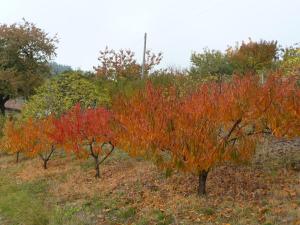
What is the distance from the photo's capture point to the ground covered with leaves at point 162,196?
30.9 feet

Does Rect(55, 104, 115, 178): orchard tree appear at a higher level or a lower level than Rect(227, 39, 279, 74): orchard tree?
lower

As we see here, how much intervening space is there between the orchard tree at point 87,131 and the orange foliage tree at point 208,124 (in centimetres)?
413

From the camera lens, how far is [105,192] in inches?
500

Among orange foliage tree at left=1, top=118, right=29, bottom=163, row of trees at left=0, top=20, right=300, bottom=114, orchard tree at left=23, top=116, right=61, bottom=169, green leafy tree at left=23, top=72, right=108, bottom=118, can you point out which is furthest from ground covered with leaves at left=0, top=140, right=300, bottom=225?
row of trees at left=0, top=20, right=300, bottom=114

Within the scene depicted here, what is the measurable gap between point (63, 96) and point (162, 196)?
15.2 m

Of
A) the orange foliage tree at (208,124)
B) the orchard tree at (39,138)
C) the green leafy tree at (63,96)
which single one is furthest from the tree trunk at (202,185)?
the green leafy tree at (63,96)

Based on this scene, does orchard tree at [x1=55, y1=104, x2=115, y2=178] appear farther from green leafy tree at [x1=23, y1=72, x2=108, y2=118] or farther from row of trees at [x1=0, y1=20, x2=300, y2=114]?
row of trees at [x1=0, y1=20, x2=300, y2=114]

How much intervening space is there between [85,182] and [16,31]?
94.4 feet

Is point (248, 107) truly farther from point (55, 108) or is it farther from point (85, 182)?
point (55, 108)

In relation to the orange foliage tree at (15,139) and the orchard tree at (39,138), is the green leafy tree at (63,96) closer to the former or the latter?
the orange foliage tree at (15,139)

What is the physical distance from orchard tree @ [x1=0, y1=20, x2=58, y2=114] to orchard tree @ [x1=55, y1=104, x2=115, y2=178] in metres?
23.9

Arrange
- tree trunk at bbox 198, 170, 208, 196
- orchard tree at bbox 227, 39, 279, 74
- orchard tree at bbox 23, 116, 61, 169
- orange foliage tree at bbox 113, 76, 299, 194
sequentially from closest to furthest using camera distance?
orange foliage tree at bbox 113, 76, 299, 194 < tree trunk at bbox 198, 170, 208, 196 < orchard tree at bbox 23, 116, 61, 169 < orchard tree at bbox 227, 39, 279, 74

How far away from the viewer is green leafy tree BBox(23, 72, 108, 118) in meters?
24.0

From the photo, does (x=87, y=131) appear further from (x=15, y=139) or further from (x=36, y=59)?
(x=36, y=59)
